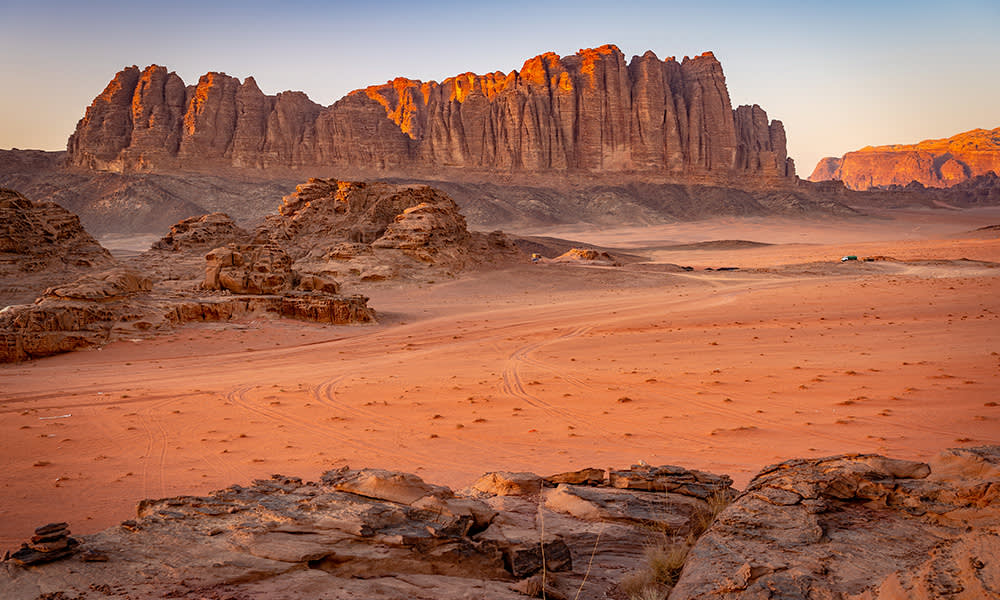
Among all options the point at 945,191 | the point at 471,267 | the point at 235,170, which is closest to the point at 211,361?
the point at 471,267

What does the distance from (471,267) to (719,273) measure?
49.9 feet

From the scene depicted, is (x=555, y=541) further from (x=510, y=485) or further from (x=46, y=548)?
(x=46, y=548)

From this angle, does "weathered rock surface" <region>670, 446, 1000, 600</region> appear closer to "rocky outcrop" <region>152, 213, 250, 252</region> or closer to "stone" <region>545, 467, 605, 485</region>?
"stone" <region>545, 467, 605, 485</region>

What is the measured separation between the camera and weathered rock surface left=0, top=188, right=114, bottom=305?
24203 mm

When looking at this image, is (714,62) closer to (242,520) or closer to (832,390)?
→ (832,390)

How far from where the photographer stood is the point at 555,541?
4.30m

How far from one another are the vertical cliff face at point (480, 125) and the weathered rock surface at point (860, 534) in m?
106

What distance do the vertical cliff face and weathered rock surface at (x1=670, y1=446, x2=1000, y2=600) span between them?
349ft

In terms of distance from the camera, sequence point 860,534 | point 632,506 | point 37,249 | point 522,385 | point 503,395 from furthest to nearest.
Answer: point 37,249 → point 522,385 → point 503,395 → point 632,506 → point 860,534

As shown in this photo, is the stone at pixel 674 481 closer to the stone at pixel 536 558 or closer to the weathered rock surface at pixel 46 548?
the stone at pixel 536 558

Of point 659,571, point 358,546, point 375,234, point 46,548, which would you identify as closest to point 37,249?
point 375,234

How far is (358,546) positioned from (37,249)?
29073 mm

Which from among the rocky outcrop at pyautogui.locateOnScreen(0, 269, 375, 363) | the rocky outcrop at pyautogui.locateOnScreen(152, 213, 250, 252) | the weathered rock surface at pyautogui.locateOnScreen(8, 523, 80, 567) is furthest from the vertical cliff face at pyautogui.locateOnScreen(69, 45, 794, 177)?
the weathered rock surface at pyautogui.locateOnScreen(8, 523, 80, 567)

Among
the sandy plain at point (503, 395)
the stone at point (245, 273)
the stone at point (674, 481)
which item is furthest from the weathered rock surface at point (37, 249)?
the stone at point (674, 481)
